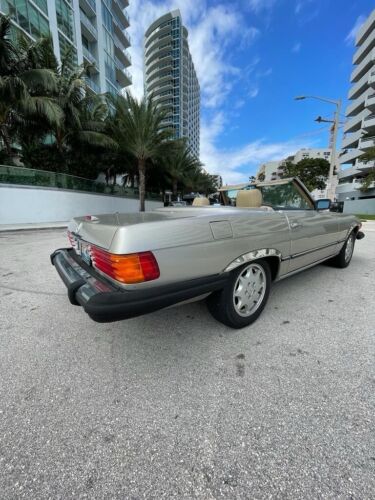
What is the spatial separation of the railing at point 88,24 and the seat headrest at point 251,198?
31.9m

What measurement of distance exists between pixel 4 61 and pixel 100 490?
16.4m

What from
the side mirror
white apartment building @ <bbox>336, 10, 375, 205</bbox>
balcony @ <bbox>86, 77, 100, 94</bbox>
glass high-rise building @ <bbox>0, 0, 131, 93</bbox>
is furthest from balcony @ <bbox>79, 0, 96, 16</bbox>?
white apartment building @ <bbox>336, 10, 375, 205</bbox>

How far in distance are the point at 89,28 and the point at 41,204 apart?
23.1m

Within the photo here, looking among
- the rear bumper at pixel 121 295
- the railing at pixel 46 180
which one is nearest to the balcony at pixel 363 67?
the railing at pixel 46 180

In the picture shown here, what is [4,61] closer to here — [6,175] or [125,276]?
[6,175]

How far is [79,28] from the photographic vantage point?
71.2 ft

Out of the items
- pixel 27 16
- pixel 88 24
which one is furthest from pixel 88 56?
pixel 27 16

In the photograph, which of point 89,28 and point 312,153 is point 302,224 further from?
point 312,153

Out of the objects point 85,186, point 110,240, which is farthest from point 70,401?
point 85,186

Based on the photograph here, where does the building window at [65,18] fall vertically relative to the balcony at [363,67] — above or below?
below

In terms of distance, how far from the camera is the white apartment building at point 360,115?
33.2m

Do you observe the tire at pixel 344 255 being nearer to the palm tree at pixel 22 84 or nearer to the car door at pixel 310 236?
the car door at pixel 310 236

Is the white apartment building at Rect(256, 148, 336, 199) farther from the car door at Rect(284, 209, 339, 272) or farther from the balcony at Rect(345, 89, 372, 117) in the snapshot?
the car door at Rect(284, 209, 339, 272)

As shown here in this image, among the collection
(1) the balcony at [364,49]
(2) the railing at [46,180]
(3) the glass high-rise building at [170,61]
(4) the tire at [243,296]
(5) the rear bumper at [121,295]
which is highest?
(3) the glass high-rise building at [170,61]
